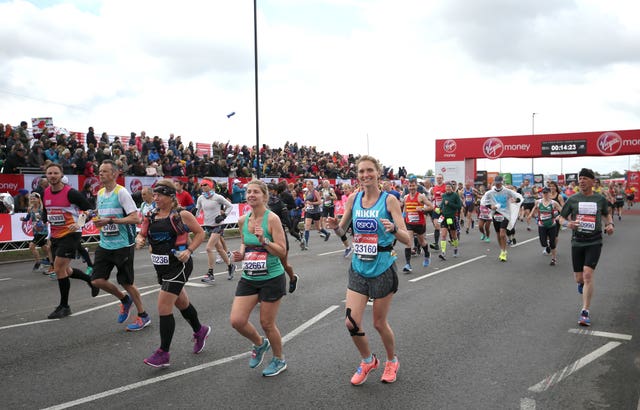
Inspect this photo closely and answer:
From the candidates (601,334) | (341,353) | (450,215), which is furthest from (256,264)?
(450,215)

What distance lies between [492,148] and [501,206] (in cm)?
2454

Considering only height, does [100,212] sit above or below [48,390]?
above

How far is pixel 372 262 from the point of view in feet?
13.4

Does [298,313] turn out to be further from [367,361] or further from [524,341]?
[524,341]

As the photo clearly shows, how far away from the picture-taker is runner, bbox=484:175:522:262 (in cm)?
1144

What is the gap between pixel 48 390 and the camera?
4117 millimetres

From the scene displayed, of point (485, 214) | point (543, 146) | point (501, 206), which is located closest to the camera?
point (501, 206)

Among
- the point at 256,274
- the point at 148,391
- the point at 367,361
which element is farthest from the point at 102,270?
the point at 367,361

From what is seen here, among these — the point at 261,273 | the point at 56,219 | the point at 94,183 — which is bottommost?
the point at 261,273

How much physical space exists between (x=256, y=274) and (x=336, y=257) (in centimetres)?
806

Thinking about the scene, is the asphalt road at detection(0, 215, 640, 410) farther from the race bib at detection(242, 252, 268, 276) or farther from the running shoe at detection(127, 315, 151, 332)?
the race bib at detection(242, 252, 268, 276)

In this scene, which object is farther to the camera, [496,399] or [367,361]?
[367,361]

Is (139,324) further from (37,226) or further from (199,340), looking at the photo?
(37,226)

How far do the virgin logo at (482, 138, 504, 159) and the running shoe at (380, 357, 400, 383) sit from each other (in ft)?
108
